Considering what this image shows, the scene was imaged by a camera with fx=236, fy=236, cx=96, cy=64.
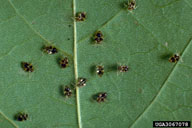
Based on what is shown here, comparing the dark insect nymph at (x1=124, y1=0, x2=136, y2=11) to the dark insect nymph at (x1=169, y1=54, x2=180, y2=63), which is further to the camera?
the dark insect nymph at (x1=169, y1=54, x2=180, y2=63)

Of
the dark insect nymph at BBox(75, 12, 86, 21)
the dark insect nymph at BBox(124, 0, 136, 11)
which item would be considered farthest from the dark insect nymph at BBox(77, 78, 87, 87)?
the dark insect nymph at BBox(124, 0, 136, 11)

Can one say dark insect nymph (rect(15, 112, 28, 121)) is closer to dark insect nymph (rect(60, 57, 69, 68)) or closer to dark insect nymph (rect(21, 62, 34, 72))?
dark insect nymph (rect(21, 62, 34, 72))

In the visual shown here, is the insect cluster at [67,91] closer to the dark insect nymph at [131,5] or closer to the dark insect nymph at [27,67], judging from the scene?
the dark insect nymph at [27,67]

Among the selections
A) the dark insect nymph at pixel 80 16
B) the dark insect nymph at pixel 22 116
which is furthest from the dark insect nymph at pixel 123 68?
the dark insect nymph at pixel 22 116

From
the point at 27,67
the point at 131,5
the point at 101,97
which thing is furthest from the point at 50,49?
the point at 131,5

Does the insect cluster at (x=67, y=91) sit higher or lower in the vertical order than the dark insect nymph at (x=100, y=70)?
lower

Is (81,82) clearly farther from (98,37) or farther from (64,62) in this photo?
(98,37)

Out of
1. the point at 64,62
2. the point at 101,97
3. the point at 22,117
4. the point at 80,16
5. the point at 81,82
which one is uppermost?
the point at 80,16

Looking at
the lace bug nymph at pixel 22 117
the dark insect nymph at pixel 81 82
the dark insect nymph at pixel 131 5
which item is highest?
the dark insect nymph at pixel 131 5

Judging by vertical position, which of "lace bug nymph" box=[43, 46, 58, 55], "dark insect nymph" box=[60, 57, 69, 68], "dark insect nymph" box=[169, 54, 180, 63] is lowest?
"dark insect nymph" box=[60, 57, 69, 68]

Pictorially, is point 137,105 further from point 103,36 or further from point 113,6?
point 113,6
